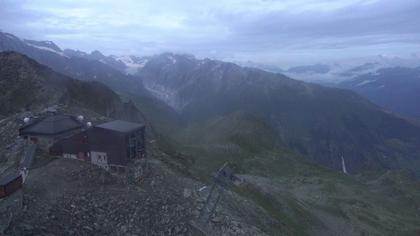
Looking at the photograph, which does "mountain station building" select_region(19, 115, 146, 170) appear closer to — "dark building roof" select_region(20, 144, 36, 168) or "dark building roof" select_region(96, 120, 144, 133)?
"dark building roof" select_region(96, 120, 144, 133)

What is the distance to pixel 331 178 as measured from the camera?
12194 centimetres

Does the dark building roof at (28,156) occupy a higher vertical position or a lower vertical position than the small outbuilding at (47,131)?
lower

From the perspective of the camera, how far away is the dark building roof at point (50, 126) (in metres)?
50.3

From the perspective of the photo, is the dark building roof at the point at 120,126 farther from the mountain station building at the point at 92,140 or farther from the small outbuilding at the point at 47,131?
the small outbuilding at the point at 47,131

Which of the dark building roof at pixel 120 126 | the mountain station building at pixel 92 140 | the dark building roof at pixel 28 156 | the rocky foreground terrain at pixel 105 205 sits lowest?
the rocky foreground terrain at pixel 105 205

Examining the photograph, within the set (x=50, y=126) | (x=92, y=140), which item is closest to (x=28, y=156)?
(x=50, y=126)

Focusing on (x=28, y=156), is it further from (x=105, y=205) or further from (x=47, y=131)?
(x=105, y=205)

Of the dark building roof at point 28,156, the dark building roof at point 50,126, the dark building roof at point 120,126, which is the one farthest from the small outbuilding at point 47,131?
the dark building roof at point 120,126

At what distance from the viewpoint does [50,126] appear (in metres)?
50.9

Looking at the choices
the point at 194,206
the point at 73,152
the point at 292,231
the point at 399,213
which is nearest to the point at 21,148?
the point at 73,152

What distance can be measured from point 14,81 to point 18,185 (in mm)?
52657

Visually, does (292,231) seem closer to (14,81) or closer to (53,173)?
(53,173)

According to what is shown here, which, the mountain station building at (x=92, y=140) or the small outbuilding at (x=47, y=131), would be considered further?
the small outbuilding at (x=47, y=131)

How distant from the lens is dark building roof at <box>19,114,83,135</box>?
50275mm
